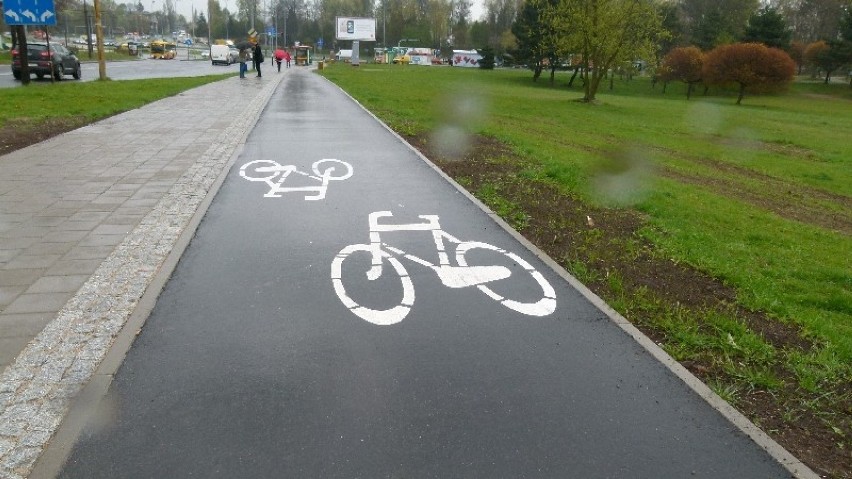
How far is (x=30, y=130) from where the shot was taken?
42.1 ft

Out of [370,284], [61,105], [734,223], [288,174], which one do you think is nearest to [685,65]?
[61,105]

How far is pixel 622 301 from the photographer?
514 cm

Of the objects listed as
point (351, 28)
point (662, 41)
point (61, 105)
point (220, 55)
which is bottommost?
point (61, 105)

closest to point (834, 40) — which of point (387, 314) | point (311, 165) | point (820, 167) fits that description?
point (820, 167)

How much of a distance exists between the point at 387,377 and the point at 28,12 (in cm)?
2367

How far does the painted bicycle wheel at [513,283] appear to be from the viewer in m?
5.01

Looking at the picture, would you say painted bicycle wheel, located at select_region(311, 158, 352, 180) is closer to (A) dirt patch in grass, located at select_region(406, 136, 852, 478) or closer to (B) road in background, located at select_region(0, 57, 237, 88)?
(A) dirt patch in grass, located at select_region(406, 136, 852, 478)

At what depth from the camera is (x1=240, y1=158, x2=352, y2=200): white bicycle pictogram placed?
859cm

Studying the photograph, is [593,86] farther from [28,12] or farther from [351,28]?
[351,28]

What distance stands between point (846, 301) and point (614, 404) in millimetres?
3627

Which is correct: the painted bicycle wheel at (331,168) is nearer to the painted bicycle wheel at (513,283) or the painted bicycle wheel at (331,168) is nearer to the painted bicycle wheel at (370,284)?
the painted bicycle wheel at (370,284)

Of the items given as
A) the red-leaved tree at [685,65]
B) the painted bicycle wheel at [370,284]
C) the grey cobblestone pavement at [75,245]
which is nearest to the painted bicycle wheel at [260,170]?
the grey cobblestone pavement at [75,245]

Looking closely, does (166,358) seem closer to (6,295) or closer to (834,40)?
(6,295)

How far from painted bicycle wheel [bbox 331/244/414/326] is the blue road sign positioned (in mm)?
20899
